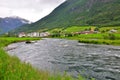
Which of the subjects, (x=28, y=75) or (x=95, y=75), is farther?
(x=95, y=75)

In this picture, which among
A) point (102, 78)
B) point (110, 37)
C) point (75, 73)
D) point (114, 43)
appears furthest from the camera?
point (110, 37)

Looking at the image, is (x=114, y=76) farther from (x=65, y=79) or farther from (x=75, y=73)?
(x=65, y=79)

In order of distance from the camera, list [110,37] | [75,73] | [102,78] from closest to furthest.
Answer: [102,78] → [75,73] → [110,37]

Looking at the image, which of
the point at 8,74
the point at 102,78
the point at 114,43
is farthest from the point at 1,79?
the point at 114,43

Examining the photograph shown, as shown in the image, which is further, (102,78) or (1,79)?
(102,78)

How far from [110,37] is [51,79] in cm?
10566

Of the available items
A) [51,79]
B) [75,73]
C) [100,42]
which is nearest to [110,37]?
[100,42]

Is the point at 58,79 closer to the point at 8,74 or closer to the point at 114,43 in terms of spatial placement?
the point at 8,74

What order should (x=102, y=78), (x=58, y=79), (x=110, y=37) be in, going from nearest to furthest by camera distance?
(x=58, y=79) → (x=102, y=78) → (x=110, y=37)

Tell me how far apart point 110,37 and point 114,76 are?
85.9 meters

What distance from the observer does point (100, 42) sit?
326ft

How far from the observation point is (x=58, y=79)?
523 inches

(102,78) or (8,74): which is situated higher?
(8,74)

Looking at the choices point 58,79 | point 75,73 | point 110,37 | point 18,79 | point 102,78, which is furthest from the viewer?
point 110,37
